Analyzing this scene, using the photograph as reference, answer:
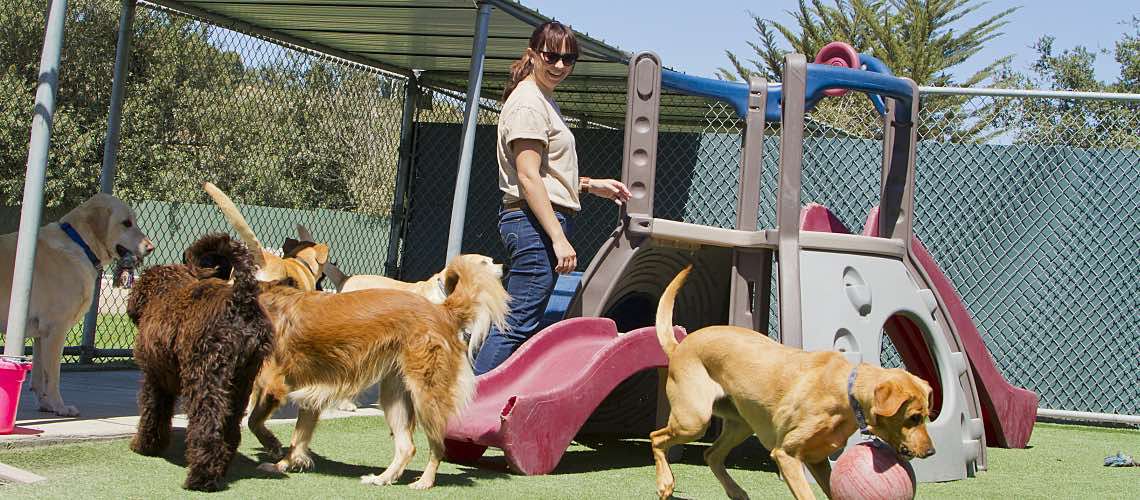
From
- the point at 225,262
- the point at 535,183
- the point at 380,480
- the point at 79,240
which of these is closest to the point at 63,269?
the point at 79,240

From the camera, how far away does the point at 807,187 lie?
989cm

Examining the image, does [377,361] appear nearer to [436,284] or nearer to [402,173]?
[436,284]

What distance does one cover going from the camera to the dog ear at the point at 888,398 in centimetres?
419

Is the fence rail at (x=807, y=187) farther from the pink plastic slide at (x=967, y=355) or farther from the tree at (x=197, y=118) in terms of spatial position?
the pink plastic slide at (x=967, y=355)

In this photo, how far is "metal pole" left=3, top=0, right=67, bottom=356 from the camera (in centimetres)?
531

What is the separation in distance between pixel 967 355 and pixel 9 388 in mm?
5296

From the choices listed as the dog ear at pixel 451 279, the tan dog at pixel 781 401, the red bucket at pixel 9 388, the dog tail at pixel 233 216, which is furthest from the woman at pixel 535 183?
the red bucket at pixel 9 388

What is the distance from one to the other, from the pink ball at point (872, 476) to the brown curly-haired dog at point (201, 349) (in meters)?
2.39

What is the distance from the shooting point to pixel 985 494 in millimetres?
5398

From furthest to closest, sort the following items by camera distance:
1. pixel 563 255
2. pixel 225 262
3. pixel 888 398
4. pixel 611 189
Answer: pixel 611 189 → pixel 563 255 → pixel 225 262 → pixel 888 398

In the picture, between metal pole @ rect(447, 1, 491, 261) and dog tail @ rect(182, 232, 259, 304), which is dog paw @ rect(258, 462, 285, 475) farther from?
metal pole @ rect(447, 1, 491, 261)

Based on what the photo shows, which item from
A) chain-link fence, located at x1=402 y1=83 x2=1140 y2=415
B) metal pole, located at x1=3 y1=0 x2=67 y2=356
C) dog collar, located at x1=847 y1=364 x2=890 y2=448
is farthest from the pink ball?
chain-link fence, located at x1=402 y1=83 x2=1140 y2=415

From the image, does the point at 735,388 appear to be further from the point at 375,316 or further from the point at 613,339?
the point at 375,316

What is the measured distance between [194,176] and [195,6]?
7.37 m
